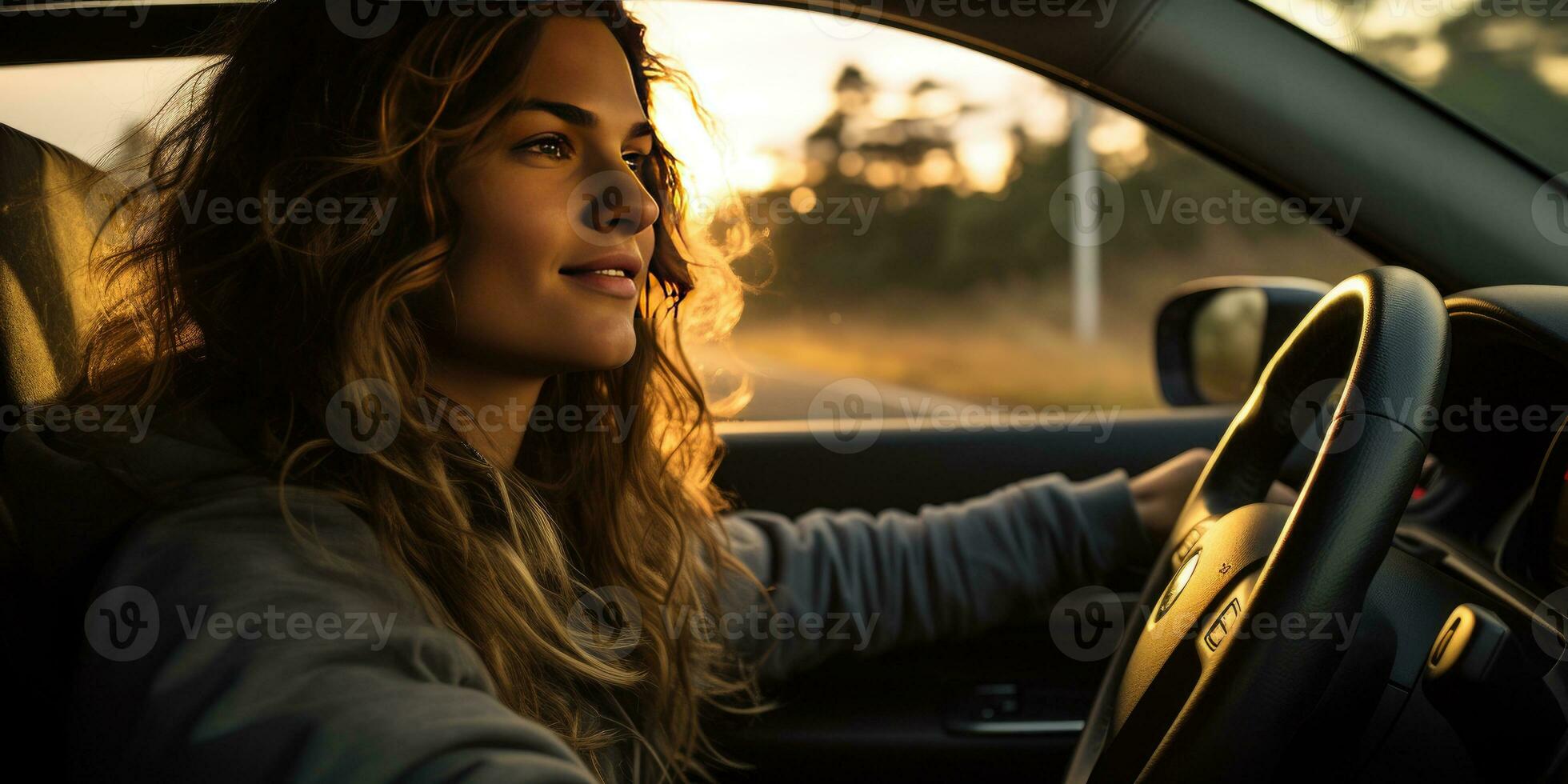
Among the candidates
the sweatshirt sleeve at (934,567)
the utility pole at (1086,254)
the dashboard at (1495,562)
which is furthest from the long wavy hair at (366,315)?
the utility pole at (1086,254)

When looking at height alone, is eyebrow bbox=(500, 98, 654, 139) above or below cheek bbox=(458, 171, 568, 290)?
above

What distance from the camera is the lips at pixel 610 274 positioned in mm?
1385

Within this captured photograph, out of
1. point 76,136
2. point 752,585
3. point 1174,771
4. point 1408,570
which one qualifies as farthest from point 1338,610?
point 76,136

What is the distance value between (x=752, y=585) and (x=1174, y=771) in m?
0.97

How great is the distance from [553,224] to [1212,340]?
1.64 metres

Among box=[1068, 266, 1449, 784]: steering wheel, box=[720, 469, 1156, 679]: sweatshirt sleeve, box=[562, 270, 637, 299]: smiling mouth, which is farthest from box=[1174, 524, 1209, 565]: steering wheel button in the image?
box=[562, 270, 637, 299]: smiling mouth

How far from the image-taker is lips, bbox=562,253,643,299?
54.5 inches

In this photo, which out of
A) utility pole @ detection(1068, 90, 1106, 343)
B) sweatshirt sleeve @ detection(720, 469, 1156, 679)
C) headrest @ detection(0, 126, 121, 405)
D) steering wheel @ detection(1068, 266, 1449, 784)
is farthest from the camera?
utility pole @ detection(1068, 90, 1106, 343)

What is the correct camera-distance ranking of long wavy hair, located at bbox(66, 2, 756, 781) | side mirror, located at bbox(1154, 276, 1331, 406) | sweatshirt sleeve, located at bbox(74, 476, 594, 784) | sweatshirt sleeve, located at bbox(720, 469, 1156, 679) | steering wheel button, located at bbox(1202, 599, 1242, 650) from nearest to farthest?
sweatshirt sleeve, located at bbox(74, 476, 594, 784) → steering wheel button, located at bbox(1202, 599, 1242, 650) → long wavy hair, located at bbox(66, 2, 756, 781) → sweatshirt sleeve, located at bbox(720, 469, 1156, 679) → side mirror, located at bbox(1154, 276, 1331, 406)

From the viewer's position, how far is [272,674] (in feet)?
2.78

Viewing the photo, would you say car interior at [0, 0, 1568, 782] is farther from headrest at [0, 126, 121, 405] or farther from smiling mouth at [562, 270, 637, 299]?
smiling mouth at [562, 270, 637, 299]

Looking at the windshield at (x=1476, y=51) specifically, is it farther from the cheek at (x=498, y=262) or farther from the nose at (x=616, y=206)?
the cheek at (x=498, y=262)

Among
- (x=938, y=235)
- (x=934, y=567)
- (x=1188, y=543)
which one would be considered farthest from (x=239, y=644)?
(x=938, y=235)

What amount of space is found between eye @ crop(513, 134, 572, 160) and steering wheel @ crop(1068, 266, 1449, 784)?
0.88 m
